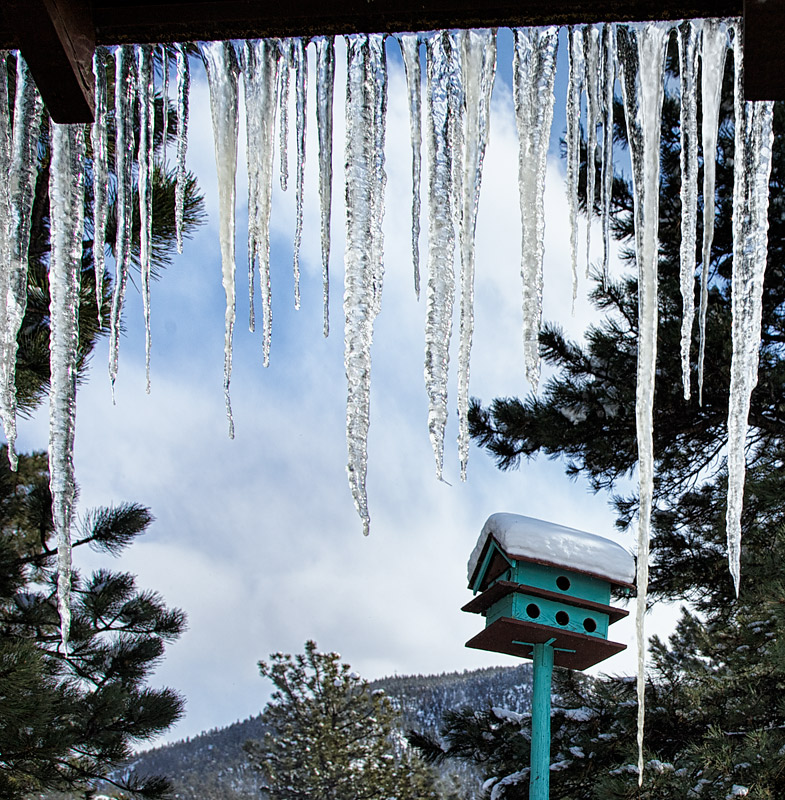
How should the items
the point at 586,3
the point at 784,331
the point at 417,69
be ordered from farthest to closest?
the point at 784,331 → the point at 417,69 → the point at 586,3

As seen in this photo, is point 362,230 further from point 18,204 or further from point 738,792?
point 738,792

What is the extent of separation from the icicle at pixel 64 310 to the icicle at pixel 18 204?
0.06 m

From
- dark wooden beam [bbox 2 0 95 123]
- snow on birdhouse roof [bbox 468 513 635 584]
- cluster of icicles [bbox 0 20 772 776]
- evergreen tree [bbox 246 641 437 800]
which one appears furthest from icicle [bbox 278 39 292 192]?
evergreen tree [bbox 246 641 437 800]

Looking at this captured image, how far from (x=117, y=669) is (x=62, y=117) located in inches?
228

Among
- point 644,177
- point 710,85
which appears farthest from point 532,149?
point 710,85

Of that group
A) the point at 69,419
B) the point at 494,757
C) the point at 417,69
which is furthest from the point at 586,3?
the point at 494,757

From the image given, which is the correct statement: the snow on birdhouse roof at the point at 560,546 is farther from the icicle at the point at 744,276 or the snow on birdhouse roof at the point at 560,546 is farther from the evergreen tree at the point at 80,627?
the evergreen tree at the point at 80,627

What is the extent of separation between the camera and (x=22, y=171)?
1802 mm

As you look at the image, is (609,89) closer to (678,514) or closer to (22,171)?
(22,171)

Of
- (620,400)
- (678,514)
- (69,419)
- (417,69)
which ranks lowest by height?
(69,419)

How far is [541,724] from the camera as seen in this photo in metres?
3.40

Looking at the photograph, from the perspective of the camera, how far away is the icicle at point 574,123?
1729 millimetres

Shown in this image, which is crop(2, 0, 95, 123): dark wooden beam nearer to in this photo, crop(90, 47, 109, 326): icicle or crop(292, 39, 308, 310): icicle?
crop(90, 47, 109, 326): icicle

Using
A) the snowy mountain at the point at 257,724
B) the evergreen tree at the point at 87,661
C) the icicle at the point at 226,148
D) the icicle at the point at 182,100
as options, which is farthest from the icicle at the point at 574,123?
the snowy mountain at the point at 257,724
